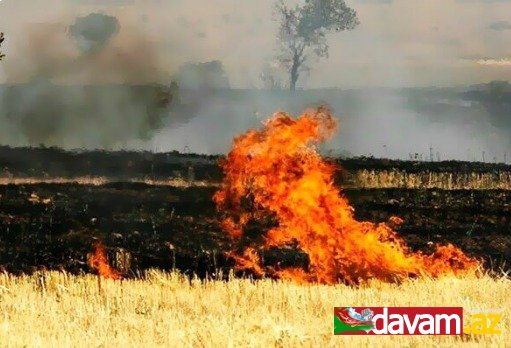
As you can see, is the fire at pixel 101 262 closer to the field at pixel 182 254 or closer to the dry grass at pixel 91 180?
the field at pixel 182 254

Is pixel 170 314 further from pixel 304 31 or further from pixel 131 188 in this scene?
pixel 304 31

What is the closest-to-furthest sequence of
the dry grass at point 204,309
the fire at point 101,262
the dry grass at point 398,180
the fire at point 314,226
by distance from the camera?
the dry grass at point 204,309 < the fire at point 314,226 < the fire at point 101,262 < the dry grass at point 398,180

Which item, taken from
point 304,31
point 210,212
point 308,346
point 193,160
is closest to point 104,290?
point 308,346

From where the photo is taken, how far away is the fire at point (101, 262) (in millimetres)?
18156

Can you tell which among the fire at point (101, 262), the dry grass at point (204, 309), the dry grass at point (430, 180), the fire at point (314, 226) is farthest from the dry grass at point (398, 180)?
the dry grass at point (204, 309)

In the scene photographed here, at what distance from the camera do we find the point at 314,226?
18094 mm

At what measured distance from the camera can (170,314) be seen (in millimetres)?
12047

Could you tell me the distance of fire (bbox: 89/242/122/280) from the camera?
18.2 m

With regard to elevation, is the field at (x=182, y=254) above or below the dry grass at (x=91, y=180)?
below

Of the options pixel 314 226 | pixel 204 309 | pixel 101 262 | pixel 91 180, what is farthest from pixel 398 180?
pixel 204 309

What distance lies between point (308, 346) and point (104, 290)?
5.01 meters

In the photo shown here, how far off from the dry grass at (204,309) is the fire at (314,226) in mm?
1988

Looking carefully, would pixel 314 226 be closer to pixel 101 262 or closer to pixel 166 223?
pixel 101 262

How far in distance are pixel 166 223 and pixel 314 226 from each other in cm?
580
